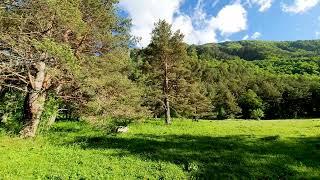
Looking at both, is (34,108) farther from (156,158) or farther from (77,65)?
(156,158)

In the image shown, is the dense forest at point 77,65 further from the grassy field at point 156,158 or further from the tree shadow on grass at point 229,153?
the tree shadow on grass at point 229,153

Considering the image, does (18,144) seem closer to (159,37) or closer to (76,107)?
(76,107)

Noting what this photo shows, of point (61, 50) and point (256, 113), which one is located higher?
point (61, 50)

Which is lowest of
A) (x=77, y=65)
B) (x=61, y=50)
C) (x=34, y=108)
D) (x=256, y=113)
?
(x=256, y=113)

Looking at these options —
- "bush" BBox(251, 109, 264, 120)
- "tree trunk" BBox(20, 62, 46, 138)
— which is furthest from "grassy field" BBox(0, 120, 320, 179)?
"bush" BBox(251, 109, 264, 120)

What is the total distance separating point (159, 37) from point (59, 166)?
29.9 meters

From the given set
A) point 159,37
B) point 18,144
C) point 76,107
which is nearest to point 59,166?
point 18,144

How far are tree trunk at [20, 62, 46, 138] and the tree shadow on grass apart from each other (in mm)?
3184

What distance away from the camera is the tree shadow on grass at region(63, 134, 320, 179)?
18.8 metres

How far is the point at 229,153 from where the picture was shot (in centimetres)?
2253

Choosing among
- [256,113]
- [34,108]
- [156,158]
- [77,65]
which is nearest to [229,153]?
[156,158]

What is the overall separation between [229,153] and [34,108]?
1354 centimetres

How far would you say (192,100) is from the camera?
6009cm

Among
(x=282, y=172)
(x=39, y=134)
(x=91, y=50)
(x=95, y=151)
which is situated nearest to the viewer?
(x=282, y=172)
